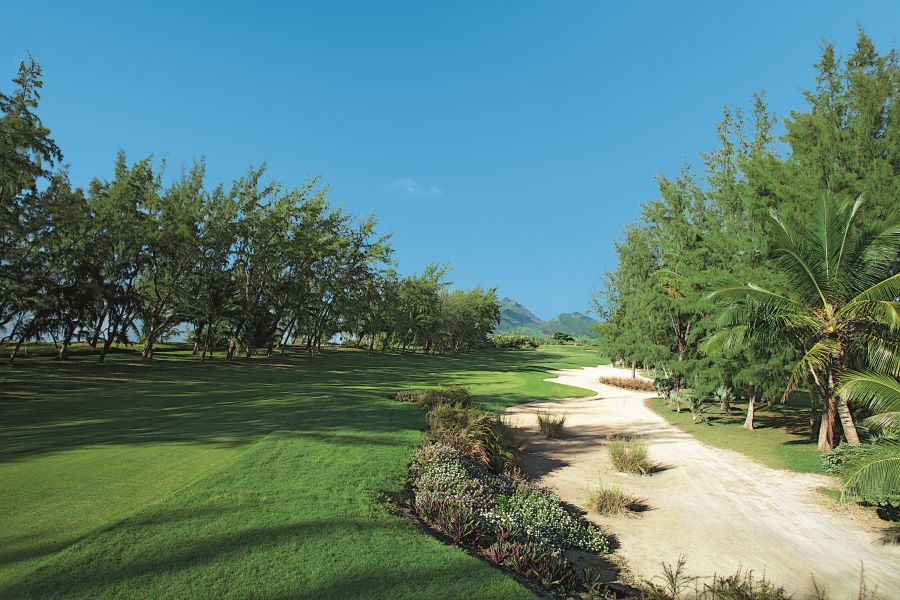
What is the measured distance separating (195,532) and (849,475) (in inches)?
441

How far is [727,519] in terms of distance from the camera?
9328 millimetres

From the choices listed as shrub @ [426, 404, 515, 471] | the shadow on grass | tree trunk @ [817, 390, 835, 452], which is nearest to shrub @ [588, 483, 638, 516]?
shrub @ [426, 404, 515, 471]

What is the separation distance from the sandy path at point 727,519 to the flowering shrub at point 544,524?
26.2 inches

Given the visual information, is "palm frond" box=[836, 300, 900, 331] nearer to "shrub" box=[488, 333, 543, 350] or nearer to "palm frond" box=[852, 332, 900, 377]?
"palm frond" box=[852, 332, 900, 377]

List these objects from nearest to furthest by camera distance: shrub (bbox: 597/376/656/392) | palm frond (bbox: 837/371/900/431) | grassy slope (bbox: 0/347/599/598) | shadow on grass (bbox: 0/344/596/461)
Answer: grassy slope (bbox: 0/347/599/598) < palm frond (bbox: 837/371/900/431) < shadow on grass (bbox: 0/344/596/461) < shrub (bbox: 597/376/656/392)

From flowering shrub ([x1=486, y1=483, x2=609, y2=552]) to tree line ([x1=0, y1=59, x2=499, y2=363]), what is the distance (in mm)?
23807

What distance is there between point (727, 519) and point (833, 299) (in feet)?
27.1

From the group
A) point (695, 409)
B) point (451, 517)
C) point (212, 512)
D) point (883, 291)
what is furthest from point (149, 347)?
point (883, 291)

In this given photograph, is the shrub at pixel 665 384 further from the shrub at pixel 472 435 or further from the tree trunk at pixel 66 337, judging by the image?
the tree trunk at pixel 66 337

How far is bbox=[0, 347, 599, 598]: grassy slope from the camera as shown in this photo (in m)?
4.66

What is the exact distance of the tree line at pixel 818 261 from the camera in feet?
40.3

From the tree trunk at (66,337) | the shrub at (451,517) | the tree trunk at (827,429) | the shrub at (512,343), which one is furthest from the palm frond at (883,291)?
the shrub at (512,343)

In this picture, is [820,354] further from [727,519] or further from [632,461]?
[727,519]

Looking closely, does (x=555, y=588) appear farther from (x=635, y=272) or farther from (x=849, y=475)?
(x=635, y=272)
